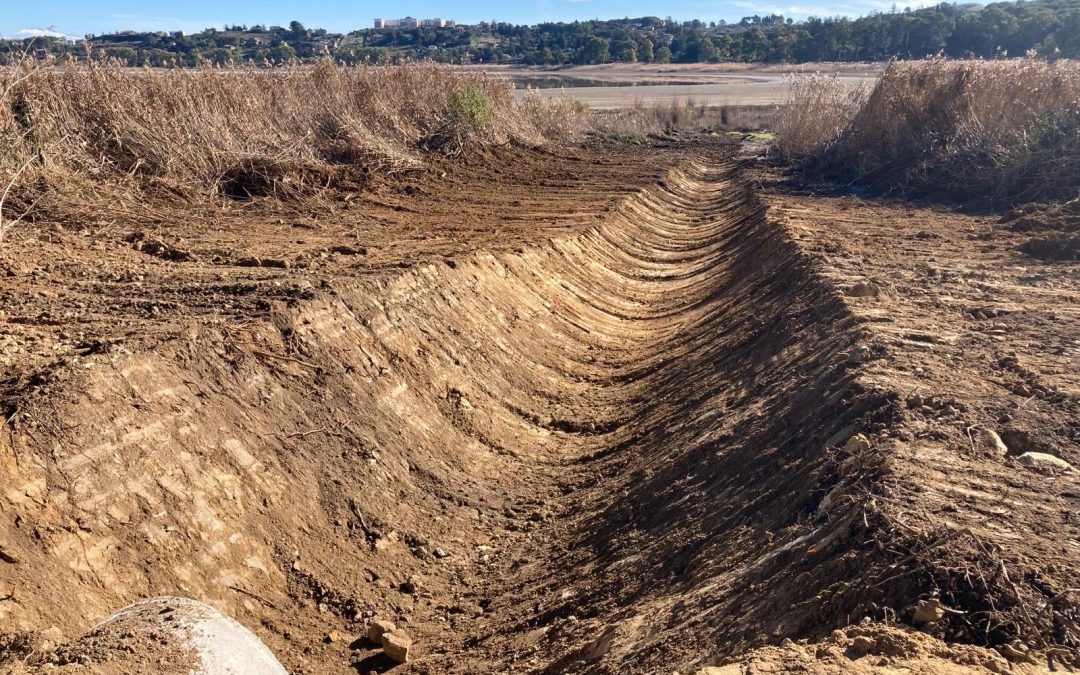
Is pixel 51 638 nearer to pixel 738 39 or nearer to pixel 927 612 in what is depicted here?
pixel 927 612

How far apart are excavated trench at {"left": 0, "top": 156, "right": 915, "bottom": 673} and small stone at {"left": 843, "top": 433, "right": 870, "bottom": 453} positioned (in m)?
0.11

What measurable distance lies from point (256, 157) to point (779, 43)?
268ft

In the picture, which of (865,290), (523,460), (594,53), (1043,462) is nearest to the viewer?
(1043,462)

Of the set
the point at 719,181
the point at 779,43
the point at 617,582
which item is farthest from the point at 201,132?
the point at 779,43

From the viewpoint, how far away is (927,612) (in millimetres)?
3213

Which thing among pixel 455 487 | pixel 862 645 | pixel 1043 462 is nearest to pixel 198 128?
pixel 455 487

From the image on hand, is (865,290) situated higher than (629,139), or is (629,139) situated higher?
(629,139)

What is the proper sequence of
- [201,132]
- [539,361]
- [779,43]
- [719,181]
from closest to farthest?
[539,361] < [201,132] < [719,181] < [779,43]

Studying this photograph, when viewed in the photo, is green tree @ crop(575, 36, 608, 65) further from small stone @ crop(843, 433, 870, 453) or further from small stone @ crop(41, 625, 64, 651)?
small stone @ crop(41, 625, 64, 651)

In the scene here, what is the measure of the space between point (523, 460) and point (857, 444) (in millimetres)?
2922

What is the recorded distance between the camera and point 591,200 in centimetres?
1505

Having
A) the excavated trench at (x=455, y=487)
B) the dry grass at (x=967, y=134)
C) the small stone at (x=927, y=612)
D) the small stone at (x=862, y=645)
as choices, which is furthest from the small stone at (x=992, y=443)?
the dry grass at (x=967, y=134)

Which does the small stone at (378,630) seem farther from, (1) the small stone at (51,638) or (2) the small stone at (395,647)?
(1) the small stone at (51,638)

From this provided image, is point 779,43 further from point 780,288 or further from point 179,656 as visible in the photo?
point 179,656
